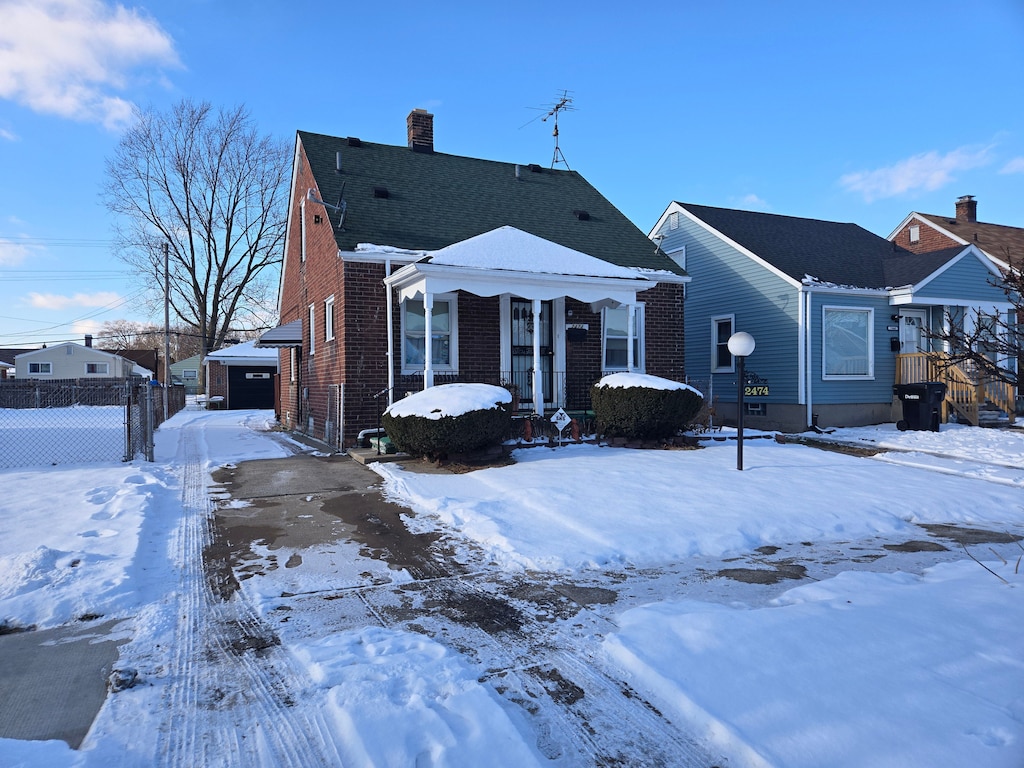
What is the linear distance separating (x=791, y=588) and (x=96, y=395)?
3542 centimetres

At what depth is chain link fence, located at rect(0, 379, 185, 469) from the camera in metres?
10.0

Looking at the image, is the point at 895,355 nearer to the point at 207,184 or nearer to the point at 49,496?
the point at 49,496

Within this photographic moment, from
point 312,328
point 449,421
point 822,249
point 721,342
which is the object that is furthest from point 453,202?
point 822,249

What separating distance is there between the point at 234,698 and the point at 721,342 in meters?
16.4

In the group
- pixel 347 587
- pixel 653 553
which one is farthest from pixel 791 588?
pixel 347 587

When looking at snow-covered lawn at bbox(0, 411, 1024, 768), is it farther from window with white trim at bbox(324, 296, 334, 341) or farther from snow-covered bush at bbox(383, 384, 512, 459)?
window with white trim at bbox(324, 296, 334, 341)

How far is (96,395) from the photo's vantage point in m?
31.6

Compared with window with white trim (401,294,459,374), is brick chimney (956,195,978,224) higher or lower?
higher

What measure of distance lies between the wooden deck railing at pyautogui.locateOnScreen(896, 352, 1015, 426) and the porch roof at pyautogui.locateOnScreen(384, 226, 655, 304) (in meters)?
7.77

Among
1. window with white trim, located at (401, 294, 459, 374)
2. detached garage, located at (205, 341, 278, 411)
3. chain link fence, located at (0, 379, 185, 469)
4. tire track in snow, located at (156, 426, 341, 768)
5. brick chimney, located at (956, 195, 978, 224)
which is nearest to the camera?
tire track in snow, located at (156, 426, 341, 768)

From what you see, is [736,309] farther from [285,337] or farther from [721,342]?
[285,337]

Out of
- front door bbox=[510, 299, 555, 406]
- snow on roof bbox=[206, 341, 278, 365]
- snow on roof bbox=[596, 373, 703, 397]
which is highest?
snow on roof bbox=[206, 341, 278, 365]

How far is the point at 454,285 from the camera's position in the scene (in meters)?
10.4

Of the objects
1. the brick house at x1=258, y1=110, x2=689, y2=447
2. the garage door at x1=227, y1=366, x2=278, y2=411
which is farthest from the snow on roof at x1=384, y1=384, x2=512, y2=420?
the garage door at x1=227, y1=366, x2=278, y2=411
